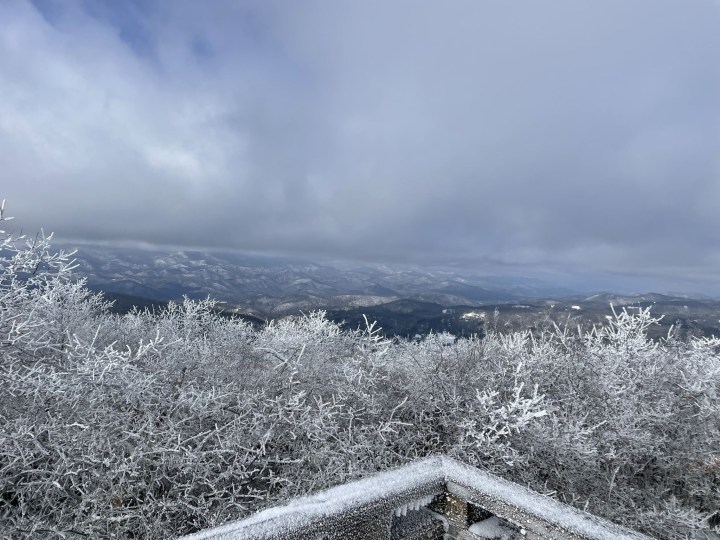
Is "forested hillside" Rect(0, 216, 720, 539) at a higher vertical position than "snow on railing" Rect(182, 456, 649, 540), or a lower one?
lower

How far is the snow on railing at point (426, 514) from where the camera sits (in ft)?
6.71

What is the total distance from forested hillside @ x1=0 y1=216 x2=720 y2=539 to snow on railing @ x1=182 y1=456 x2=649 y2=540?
496 cm

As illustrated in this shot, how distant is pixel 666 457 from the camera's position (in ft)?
30.7

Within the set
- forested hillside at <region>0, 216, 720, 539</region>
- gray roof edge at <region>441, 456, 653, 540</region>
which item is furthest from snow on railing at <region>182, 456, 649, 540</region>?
forested hillside at <region>0, 216, 720, 539</region>

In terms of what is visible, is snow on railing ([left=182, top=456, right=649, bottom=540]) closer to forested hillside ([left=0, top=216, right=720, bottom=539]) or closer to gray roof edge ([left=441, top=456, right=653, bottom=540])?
gray roof edge ([left=441, top=456, right=653, bottom=540])

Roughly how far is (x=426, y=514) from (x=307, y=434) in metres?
6.25

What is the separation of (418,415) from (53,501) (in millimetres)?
8369

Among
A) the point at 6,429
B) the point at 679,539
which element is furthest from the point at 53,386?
the point at 679,539

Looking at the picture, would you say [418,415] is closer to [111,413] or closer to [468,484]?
[111,413]

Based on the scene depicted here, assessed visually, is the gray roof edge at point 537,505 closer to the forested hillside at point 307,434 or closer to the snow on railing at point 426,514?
the snow on railing at point 426,514

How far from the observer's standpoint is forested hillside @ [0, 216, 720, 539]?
701 cm

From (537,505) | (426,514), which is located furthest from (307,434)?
(537,505)

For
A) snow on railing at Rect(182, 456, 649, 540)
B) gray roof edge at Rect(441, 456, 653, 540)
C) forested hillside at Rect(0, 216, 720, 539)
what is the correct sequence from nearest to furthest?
snow on railing at Rect(182, 456, 649, 540) → gray roof edge at Rect(441, 456, 653, 540) → forested hillside at Rect(0, 216, 720, 539)

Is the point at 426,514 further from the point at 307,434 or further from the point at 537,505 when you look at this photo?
the point at 307,434
